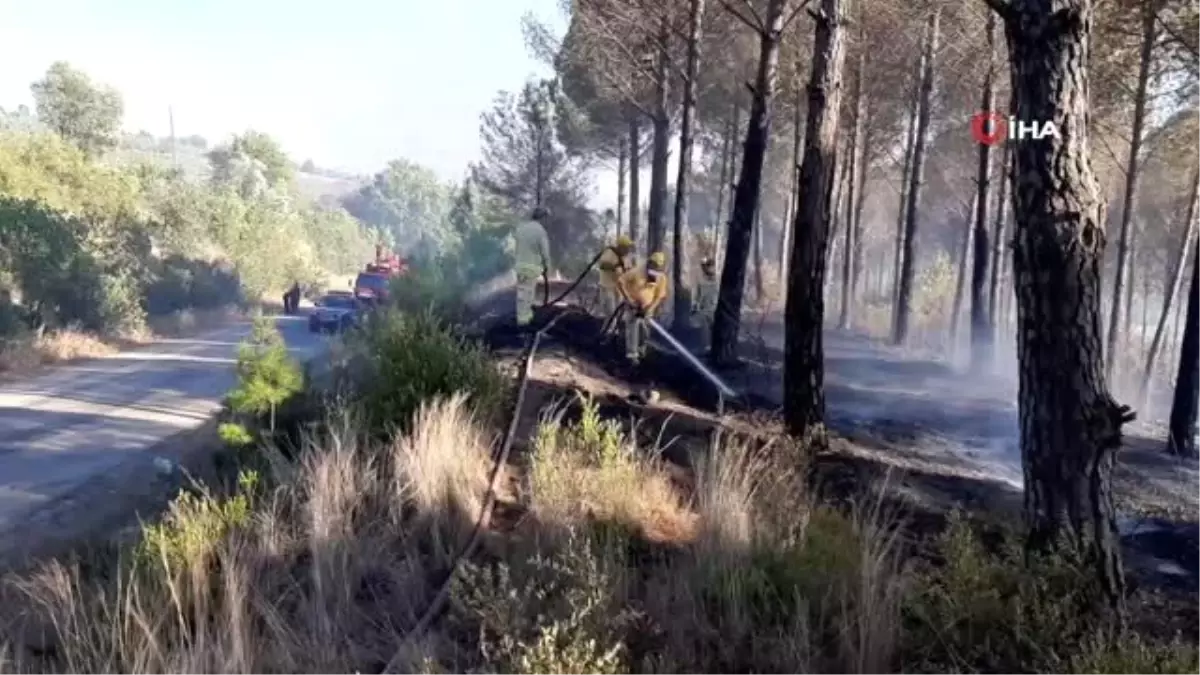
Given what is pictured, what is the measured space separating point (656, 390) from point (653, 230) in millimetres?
12947

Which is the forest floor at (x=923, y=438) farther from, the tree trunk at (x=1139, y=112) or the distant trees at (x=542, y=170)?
the distant trees at (x=542, y=170)

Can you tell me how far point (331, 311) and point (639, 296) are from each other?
2488 cm

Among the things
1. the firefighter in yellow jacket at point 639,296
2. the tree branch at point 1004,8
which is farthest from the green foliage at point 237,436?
the tree branch at point 1004,8

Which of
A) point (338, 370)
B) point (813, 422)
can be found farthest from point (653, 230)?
point (813, 422)

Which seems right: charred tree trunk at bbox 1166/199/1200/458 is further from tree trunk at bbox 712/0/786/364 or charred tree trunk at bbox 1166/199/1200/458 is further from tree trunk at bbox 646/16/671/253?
tree trunk at bbox 646/16/671/253

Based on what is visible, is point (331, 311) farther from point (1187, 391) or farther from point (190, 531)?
point (190, 531)

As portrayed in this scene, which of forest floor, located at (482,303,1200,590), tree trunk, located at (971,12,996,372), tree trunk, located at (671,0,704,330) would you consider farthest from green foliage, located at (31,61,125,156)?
forest floor, located at (482,303,1200,590)

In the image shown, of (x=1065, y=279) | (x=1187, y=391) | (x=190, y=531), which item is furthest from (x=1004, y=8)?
(x=1187, y=391)

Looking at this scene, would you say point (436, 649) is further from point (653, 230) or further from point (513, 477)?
point (653, 230)

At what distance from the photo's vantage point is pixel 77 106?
64.6 metres

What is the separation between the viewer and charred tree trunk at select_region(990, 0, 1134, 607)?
18.9 feet

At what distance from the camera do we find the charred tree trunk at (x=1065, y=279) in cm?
576

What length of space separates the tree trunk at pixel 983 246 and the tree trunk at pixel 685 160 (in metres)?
5.57

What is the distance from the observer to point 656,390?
12.7m
